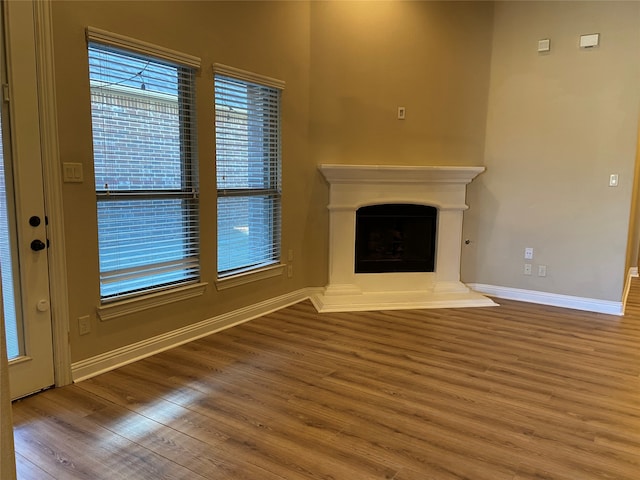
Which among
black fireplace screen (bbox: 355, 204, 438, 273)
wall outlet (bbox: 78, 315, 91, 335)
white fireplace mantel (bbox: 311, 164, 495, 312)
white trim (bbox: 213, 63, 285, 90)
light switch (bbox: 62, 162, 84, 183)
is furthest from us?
black fireplace screen (bbox: 355, 204, 438, 273)

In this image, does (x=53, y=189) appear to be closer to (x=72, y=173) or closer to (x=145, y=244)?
(x=72, y=173)

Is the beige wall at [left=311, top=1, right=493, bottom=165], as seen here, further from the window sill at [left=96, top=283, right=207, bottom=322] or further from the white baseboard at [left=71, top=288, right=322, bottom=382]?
the window sill at [left=96, top=283, right=207, bottom=322]

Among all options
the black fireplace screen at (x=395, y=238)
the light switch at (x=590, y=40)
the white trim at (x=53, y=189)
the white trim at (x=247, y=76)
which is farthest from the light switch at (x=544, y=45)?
the white trim at (x=53, y=189)

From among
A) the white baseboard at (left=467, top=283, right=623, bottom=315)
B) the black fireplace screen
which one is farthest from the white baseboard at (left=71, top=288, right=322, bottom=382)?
the white baseboard at (left=467, top=283, right=623, bottom=315)

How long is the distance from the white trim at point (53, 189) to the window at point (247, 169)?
1.20 metres

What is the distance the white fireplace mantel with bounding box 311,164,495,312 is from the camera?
14.6 ft

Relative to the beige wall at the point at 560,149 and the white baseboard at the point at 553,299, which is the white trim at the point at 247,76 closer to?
the beige wall at the point at 560,149

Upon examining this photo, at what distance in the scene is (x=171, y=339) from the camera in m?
3.32

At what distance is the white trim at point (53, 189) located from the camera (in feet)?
8.01

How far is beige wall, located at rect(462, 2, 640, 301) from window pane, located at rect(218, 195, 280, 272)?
210 cm

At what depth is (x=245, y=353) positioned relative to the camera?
323cm

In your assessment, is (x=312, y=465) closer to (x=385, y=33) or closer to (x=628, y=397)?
(x=628, y=397)

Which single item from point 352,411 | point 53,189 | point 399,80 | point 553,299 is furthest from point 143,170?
point 553,299

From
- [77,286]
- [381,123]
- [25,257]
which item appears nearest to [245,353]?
[77,286]
